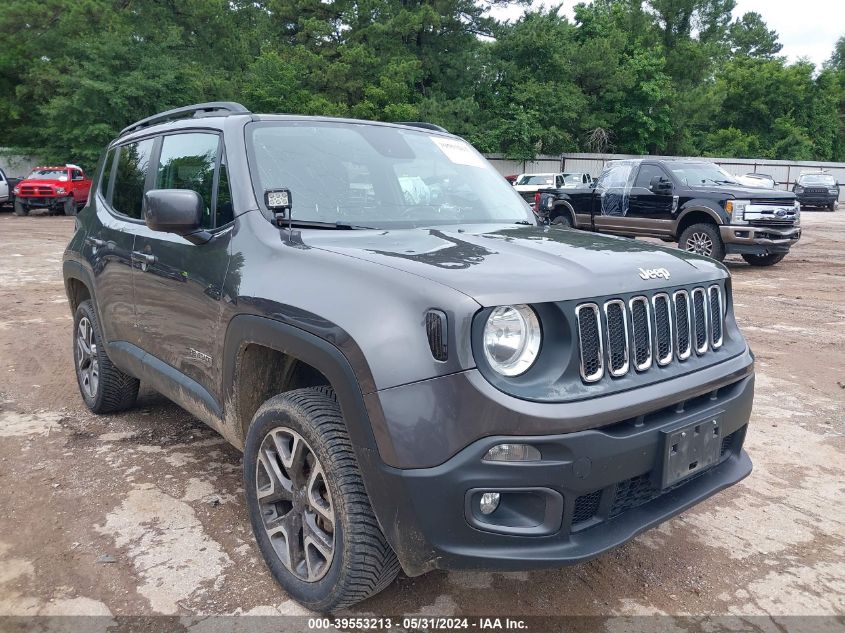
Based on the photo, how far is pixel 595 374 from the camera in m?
2.18

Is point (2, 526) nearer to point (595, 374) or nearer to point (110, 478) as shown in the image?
point (110, 478)

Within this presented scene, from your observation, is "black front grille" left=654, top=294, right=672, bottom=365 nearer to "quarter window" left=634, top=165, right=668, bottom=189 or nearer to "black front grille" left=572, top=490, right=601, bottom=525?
"black front grille" left=572, top=490, right=601, bottom=525

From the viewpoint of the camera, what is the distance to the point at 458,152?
154 inches

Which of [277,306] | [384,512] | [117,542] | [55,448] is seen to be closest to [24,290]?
[55,448]

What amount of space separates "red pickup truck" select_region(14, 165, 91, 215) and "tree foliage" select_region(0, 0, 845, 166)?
421 cm

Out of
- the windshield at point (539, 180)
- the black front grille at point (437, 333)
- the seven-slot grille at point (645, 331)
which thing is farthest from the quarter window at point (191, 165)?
the windshield at point (539, 180)

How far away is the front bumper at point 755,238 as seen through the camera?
1092 centimetres

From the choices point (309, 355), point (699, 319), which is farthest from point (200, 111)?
point (699, 319)

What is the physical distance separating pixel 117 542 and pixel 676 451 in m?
2.34

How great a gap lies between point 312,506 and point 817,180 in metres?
34.4

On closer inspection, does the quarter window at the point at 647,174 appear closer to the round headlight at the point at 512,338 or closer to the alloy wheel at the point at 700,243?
the alloy wheel at the point at 700,243

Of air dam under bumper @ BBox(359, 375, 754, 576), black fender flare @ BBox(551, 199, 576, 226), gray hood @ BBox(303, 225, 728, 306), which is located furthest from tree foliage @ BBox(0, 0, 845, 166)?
air dam under bumper @ BBox(359, 375, 754, 576)

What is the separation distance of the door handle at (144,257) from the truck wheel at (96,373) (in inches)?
33.7

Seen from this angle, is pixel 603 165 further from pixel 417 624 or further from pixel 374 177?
pixel 417 624
